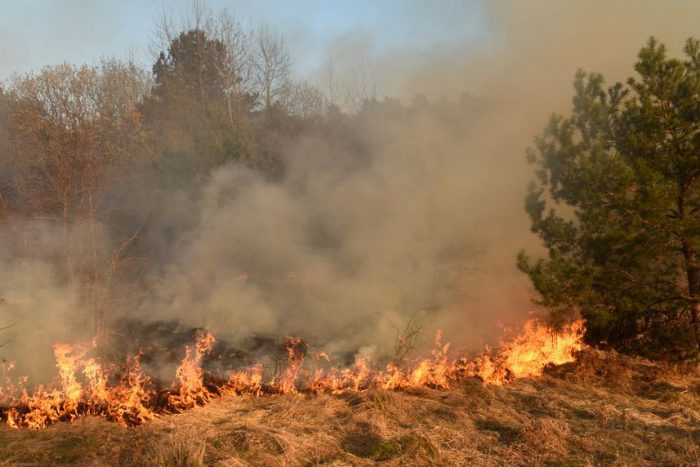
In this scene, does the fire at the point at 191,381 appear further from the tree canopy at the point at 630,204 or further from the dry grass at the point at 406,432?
the tree canopy at the point at 630,204

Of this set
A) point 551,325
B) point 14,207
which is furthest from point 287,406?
point 14,207

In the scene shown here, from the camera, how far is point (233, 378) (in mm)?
6887

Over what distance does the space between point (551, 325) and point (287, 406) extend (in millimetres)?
4125

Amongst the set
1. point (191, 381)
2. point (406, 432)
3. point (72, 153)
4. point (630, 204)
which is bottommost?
point (406, 432)

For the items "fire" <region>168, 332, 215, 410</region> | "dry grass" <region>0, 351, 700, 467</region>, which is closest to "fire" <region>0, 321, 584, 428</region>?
"fire" <region>168, 332, 215, 410</region>

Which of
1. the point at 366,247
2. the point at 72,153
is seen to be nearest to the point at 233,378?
the point at 366,247

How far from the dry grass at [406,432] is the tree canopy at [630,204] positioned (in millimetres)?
1223

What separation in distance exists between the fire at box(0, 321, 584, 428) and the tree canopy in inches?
35.6

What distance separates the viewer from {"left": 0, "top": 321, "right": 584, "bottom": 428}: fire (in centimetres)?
595

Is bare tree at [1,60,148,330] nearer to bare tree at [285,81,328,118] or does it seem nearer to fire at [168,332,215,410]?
fire at [168,332,215,410]

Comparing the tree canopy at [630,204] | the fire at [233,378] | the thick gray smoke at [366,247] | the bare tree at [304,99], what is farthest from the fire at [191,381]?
the bare tree at [304,99]

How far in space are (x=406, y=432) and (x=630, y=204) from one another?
171 inches

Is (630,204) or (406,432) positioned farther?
(630,204)

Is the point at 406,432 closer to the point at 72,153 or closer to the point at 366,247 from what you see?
the point at 366,247
